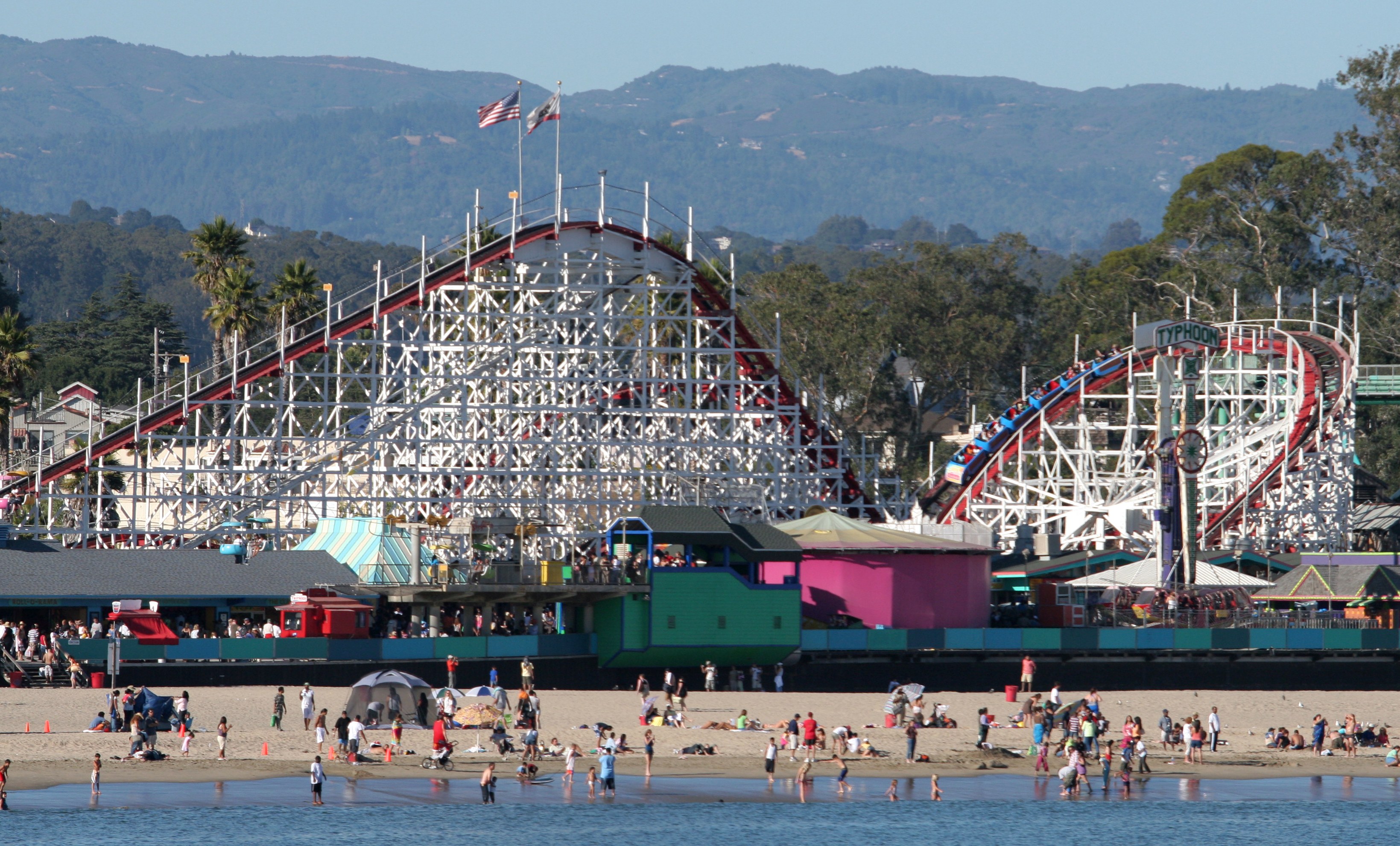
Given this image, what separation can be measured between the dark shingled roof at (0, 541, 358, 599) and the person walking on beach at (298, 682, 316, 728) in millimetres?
5550

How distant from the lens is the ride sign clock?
52125 millimetres

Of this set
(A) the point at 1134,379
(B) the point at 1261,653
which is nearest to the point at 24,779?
(B) the point at 1261,653

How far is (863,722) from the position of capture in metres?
42.5

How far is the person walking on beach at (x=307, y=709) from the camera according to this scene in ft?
127

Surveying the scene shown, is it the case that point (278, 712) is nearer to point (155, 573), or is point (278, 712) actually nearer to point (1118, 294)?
point (155, 573)

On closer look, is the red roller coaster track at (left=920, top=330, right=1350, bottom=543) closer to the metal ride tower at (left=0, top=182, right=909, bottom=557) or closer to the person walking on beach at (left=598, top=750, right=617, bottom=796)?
the metal ride tower at (left=0, top=182, right=909, bottom=557)

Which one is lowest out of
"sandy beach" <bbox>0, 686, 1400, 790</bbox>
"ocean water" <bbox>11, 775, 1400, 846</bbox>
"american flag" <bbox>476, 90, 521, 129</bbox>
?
"ocean water" <bbox>11, 775, 1400, 846</bbox>

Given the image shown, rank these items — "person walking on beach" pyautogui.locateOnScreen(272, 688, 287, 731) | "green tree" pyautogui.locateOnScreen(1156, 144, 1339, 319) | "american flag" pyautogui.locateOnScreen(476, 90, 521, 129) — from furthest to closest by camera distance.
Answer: "green tree" pyautogui.locateOnScreen(1156, 144, 1339, 319) < "american flag" pyautogui.locateOnScreen(476, 90, 521, 129) < "person walking on beach" pyautogui.locateOnScreen(272, 688, 287, 731)

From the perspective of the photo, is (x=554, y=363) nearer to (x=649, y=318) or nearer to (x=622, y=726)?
(x=649, y=318)

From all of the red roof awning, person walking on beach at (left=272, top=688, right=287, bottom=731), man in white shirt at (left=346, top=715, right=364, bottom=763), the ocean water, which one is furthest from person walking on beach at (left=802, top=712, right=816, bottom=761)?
the red roof awning

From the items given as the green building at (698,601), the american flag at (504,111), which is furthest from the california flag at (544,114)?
the green building at (698,601)

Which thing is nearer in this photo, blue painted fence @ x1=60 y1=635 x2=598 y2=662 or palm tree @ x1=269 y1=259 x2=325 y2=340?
blue painted fence @ x1=60 y1=635 x2=598 y2=662

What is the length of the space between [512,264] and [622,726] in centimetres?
1645

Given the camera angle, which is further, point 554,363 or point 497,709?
point 554,363
